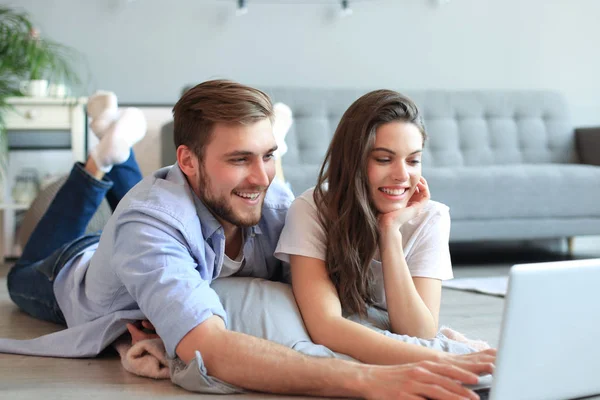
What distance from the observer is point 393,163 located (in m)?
1.71

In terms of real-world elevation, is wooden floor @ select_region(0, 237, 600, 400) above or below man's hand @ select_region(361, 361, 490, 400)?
below

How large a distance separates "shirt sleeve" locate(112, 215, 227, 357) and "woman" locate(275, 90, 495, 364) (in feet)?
0.83

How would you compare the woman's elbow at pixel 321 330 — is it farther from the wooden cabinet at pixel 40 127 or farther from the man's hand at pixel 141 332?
the wooden cabinet at pixel 40 127

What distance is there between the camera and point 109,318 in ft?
5.92

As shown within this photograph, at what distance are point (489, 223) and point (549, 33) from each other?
70.2 inches

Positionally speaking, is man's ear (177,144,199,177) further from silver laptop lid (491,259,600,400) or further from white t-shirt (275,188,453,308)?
silver laptop lid (491,259,600,400)

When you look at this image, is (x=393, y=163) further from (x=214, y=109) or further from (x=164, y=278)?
(x=164, y=278)

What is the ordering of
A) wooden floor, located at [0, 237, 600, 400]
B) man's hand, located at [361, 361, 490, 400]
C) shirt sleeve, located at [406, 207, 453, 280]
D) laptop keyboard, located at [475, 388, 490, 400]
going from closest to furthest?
man's hand, located at [361, 361, 490, 400]
laptop keyboard, located at [475, 388, 490, 400]
wooden floor, located at [0, 237, 600, 400]
shirt sleeve, located at [406, 207, 453, 280]

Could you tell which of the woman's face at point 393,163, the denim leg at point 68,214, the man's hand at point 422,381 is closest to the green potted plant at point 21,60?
the denim leg at point 68,214

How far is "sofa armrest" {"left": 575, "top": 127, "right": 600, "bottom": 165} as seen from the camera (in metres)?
4.06

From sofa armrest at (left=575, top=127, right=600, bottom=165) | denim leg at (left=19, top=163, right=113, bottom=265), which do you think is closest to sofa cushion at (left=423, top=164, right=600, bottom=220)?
sofa armrest at (left=575, top=127, right=600, bottom=165)

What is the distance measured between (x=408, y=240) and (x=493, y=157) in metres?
2.53

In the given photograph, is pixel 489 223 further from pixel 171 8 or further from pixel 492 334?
pixel 171 8

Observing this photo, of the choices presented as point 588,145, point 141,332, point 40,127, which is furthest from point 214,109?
point 588,145
